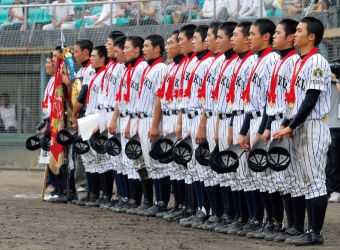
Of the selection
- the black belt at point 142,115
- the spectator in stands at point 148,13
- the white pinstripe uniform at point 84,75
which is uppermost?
the spectator in stands at point 148,13

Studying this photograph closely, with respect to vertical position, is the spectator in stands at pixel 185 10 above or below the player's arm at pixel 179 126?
above

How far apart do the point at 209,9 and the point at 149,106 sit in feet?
17.1

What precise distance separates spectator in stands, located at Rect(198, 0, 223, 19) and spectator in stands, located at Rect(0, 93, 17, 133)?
15.7ft

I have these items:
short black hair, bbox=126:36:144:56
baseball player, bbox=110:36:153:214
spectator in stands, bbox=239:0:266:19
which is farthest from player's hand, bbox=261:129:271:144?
spectator in stands, bbox=239:0:266:19

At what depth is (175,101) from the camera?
11.6 meters

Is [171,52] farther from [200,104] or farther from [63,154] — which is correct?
[63,154]

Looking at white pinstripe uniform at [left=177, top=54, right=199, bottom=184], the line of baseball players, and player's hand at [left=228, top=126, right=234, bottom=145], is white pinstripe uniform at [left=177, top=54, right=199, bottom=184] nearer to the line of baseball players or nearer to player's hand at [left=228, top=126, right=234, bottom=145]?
the line of baseball players

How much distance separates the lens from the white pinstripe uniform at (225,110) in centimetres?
1036

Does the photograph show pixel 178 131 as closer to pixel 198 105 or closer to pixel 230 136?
pixel 198 105

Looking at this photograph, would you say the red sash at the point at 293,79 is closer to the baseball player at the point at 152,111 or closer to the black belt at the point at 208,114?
the black belt at the point at 208,114

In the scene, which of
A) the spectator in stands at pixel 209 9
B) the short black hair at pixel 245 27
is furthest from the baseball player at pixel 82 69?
the short black hair at pixel 245 27

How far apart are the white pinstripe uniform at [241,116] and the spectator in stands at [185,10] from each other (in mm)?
7637

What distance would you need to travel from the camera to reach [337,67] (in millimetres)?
13852

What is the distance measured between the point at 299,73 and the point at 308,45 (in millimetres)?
326
